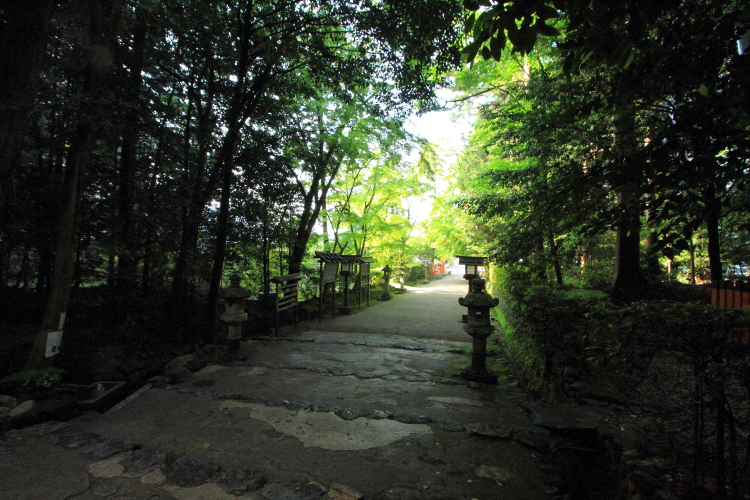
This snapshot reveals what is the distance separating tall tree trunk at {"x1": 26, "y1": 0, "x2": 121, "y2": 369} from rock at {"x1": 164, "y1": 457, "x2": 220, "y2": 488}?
9.94 feet

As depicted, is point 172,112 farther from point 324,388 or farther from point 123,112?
point 324,388

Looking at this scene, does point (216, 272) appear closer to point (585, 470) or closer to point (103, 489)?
point (103, 489)

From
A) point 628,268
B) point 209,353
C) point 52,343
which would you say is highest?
point 628,268

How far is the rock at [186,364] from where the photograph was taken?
5334 mm

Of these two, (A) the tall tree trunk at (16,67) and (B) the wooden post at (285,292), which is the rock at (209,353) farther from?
(A) the tall tree trunk at (16,67)

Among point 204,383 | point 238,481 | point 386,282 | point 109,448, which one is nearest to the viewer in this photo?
point 238,481

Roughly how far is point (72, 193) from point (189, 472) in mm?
3918

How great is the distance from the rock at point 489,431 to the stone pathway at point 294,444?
0.02m

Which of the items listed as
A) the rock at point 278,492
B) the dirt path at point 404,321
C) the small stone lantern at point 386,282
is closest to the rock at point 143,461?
the rock at point 278,492

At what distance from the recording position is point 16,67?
3717 mm

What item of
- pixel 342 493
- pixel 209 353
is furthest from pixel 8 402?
pixel 342 493

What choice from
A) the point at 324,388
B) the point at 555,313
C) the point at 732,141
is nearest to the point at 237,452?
the point at 324,388

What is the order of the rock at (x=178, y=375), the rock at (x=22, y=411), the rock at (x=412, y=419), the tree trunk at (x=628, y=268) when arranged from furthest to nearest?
1. the tree trunk at (x=628, y=268)
2. the rock at (x=178, y=375)
3. the rock at (x=412, y=419)
4. the rock at (x=22, y=411)

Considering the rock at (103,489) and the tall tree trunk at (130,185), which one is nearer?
the rock at (103,489)
